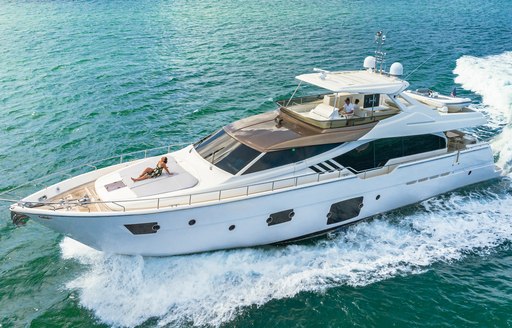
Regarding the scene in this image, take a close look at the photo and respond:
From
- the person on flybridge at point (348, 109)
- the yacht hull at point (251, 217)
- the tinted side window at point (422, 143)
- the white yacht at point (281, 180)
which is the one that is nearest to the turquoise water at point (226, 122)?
the yacht hull at point (251, 217)

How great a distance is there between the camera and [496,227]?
499 inches

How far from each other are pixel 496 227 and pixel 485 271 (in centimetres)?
227

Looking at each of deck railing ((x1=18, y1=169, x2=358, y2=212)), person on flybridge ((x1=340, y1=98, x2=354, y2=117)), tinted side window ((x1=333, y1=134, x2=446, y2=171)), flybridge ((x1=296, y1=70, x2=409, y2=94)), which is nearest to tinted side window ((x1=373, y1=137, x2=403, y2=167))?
tinted side window ((x1=333, y1=134, x2=446, y2=171))

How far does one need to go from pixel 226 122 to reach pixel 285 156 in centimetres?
905

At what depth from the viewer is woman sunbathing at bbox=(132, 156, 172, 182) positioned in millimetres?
11328

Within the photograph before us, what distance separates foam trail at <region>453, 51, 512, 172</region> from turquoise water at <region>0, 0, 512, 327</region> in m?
0.11

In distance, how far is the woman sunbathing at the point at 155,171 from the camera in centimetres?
1133

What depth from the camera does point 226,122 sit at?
65.5ft

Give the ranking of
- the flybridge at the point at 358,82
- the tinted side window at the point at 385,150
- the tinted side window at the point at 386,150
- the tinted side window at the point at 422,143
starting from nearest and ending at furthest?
the tinted side window at the point at 385,150
the flybridge at the point at 358,82
the tinted side window at the point at 386,150
the tinted side window at the point at 422,143

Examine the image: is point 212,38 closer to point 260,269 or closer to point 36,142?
point 36,142

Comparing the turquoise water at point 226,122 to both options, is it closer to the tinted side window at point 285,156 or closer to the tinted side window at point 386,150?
the tinted side window at point 386,150

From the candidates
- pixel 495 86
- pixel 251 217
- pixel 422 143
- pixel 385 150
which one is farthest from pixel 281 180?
pixel 495 86

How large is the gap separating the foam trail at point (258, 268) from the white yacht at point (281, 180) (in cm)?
45

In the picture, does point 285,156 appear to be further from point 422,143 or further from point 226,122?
point 226,122
